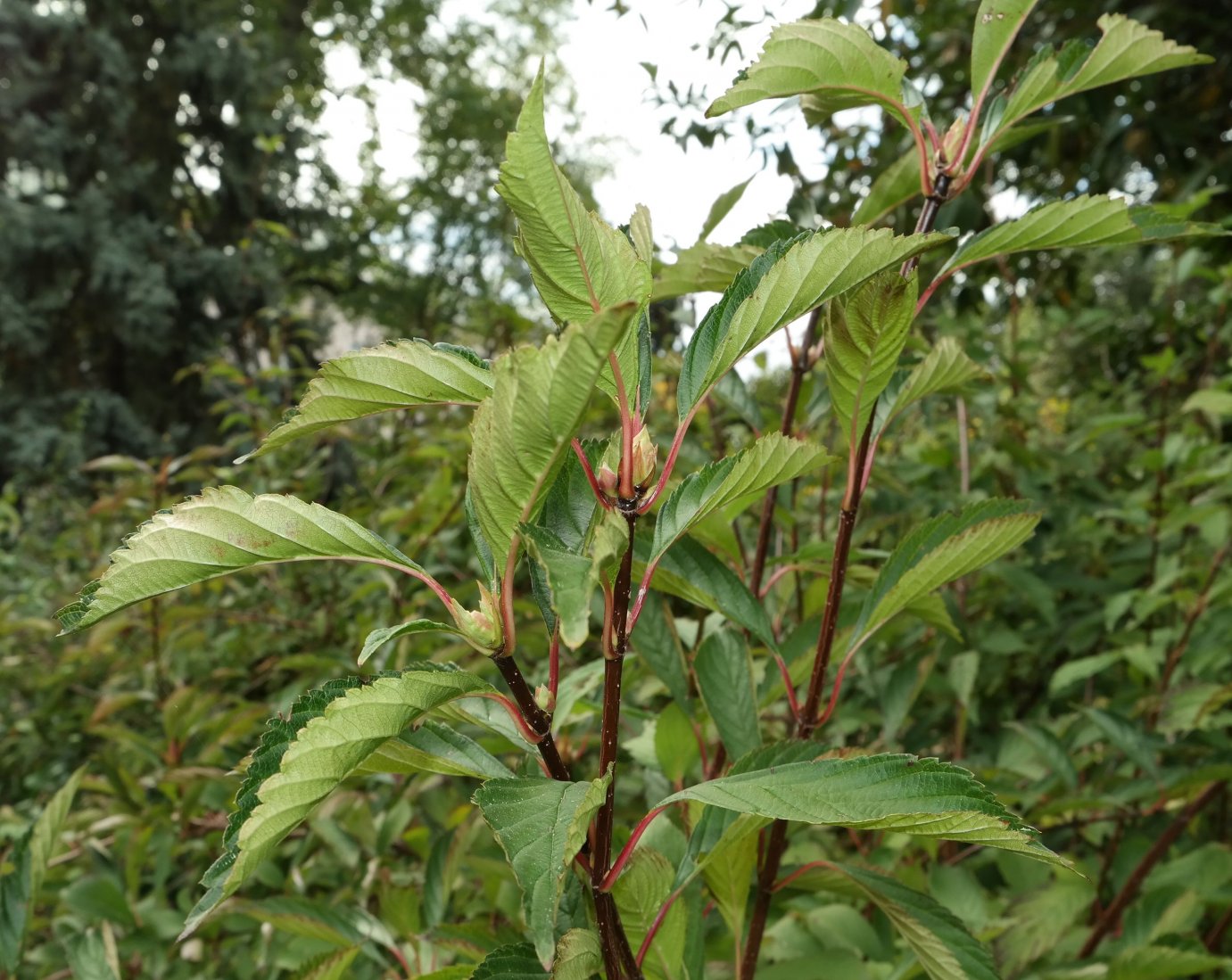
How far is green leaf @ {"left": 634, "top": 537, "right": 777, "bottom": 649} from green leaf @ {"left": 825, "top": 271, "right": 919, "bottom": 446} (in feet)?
0.49

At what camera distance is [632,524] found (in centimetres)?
43

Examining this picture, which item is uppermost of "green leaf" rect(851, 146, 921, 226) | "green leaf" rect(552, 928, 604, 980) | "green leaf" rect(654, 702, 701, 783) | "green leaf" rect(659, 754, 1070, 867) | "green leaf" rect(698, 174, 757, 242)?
"green leaf" rect(698, 174, 757, 242)

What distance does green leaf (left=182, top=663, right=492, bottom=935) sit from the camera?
1.09ft

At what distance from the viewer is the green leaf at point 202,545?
391 millimetres

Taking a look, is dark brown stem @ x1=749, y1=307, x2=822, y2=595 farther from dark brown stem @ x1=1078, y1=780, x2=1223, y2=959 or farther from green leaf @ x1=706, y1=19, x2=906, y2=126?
dark brown stem @ x1=1078, y1=780, x2=1223, y2=959

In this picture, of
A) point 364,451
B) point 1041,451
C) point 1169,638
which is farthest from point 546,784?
point 364,451

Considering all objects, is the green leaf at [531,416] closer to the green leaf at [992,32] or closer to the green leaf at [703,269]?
the green leaf at [703,269]

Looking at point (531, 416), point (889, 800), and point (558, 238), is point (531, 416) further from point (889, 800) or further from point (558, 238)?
point (889, 800)

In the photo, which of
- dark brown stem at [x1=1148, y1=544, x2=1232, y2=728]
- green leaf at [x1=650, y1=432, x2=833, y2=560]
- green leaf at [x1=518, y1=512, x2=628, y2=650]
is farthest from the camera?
dark brown stem at [x1=1148, y1=544, x2=1232, y2=728]

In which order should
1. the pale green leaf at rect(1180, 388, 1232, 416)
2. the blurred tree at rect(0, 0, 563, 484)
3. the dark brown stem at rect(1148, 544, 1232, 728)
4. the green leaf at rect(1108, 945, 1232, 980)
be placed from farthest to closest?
the blurred tree at rect(0, 0, 563, 484) < the pale green leaf at rect(1180, 388, 1232, 416) < the dark brown stem at rect(1148, 544, 1232, 728) < the green leaf at rect(1108, 945, 1232, 980)

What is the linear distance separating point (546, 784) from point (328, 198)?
1244 centimetres

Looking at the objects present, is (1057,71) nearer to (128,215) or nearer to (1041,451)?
(1041,451)

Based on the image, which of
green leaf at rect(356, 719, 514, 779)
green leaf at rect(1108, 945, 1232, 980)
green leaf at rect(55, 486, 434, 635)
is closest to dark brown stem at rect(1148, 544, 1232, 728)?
green leaf at rect(1108, 945, 1232, 980)

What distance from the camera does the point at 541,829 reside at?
1.24 ft
